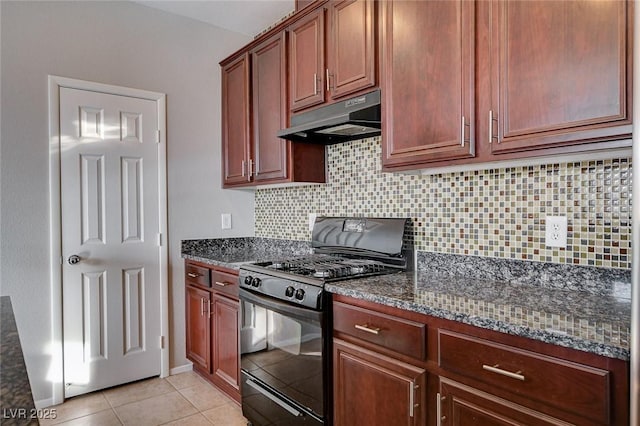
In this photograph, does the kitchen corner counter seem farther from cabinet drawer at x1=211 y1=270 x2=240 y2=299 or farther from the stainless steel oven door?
cabinet drawer at x1=211 y1=270 x2=240 y2=299

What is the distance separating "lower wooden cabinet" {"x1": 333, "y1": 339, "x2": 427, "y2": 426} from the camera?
4.71ft

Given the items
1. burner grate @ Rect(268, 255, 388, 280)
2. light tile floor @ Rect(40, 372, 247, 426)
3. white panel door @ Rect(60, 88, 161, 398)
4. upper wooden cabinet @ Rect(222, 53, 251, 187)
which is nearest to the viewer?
burner grate @ Rect(268, 255, 388, 280)

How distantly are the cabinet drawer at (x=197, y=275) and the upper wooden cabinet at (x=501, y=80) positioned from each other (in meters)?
1.55

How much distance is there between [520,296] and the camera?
148 cm

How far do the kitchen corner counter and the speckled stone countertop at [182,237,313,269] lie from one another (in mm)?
1162

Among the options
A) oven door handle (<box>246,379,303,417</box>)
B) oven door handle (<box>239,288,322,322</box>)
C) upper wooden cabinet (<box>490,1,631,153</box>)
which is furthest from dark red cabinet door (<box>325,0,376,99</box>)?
oven door handle (<box>246,379,303,417</box>)

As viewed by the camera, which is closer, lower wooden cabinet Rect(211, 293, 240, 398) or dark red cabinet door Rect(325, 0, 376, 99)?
dark red cabinet door Rect(325, 0, 376, 99)

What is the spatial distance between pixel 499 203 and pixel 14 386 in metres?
1.75

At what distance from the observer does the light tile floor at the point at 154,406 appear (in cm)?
240

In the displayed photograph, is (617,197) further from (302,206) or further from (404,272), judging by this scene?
(302,206)

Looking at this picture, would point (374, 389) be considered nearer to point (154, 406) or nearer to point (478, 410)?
point (478, 410)

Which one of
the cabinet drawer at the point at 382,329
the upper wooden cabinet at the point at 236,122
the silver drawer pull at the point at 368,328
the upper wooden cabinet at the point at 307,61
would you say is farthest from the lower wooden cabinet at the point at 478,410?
the upper wooden cabinet at the point at 236,122

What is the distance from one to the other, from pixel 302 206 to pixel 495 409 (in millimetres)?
1982

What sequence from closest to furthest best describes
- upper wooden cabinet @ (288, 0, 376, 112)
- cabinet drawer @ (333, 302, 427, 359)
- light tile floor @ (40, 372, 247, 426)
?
cabinet drawer @ (333, 302, 427, 359)
upper wooden cabinet @ (288, 0, 376, 112)
light tile floor @ (40, 372, 247, 426)
